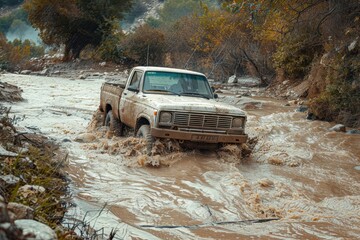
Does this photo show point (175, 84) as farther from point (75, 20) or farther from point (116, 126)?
point (75, 20)

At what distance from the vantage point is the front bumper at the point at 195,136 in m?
7.62

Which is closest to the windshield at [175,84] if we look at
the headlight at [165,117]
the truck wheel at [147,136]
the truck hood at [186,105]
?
the truck hood at [186,105]

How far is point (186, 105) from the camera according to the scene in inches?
304

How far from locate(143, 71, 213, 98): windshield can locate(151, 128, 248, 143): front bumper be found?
1247mm

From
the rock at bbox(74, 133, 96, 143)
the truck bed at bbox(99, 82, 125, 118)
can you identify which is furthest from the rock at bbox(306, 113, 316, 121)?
the rock at bbox(74, 133, 96, 143)

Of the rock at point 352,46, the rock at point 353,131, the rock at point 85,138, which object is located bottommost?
the rock at point 353,131

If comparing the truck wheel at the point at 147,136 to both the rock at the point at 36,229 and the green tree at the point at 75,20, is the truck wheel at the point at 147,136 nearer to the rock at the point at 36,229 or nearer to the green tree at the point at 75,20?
the rock at the point at 36,229

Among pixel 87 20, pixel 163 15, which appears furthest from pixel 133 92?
pixel 163 15

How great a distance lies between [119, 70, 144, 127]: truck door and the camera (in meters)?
8.63

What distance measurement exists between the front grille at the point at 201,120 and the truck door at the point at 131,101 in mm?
1050

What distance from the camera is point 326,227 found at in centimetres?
521

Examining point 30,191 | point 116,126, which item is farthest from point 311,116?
point 30,191

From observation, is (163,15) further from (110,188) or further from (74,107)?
(110,188)

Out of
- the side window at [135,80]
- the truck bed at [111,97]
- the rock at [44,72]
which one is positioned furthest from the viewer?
the rock at [44,72]
